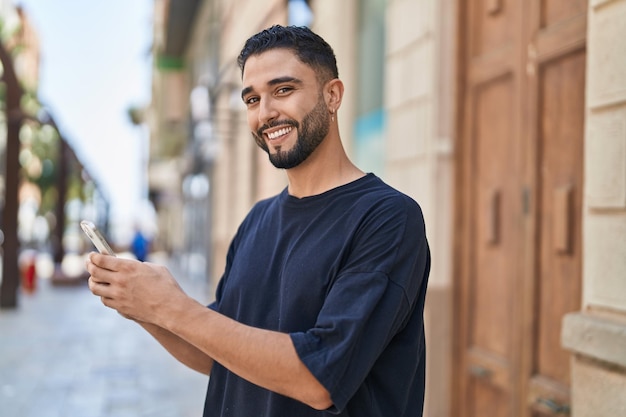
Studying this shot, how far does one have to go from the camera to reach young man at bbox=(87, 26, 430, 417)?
1.58m

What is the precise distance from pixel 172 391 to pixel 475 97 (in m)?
4.45

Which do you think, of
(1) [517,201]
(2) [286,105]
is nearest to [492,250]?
(1) [517,201]

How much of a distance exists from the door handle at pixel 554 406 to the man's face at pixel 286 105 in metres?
2.32

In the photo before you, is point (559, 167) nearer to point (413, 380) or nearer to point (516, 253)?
point (516, 253)

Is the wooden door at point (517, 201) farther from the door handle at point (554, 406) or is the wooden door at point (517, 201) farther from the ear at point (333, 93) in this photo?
the ear at point (333, 93)

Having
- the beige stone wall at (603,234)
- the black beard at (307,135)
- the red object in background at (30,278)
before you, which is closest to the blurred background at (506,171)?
the beige stone wall at (603,234)

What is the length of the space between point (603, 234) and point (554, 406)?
1.04 m

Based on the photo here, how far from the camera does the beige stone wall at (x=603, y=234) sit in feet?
9.50

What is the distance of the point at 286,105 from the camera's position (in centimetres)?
183

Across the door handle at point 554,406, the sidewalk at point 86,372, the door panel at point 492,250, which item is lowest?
the sidewalk at point 86,372

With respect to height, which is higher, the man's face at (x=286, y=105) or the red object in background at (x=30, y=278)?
the man's face at (x=286, y=105)

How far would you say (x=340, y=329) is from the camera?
5.13ft

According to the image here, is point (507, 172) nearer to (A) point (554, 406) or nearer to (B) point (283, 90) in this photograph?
(A) point (554, 406)

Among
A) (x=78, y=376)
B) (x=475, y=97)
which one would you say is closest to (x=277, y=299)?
(x=475, y=97)
